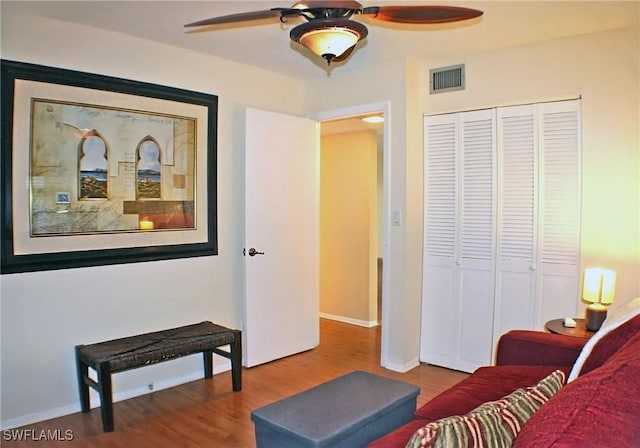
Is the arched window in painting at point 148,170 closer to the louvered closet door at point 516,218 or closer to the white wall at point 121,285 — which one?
the white wall at point 121,285

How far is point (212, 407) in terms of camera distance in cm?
315

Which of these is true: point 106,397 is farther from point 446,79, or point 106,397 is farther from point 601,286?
point 446,79

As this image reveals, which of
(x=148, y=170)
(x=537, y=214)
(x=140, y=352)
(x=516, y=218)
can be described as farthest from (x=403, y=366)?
(x=148, y=170)

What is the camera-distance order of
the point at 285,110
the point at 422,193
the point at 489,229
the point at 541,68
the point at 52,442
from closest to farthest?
1. the point at 52,442
2. the point at 541,68
3. the point at 489,229
4. the point at 422,193
5. the point at 285,110

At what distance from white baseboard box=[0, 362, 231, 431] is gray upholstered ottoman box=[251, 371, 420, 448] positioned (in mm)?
1917

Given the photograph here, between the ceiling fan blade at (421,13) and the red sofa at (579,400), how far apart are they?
1371 millimetres

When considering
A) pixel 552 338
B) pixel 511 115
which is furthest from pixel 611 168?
pixel 552 338

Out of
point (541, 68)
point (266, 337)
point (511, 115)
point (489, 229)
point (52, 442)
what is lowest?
point (52, 442)

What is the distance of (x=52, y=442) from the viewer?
8.75 feet

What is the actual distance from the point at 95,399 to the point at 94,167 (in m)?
1.49

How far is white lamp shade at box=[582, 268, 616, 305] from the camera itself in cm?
280

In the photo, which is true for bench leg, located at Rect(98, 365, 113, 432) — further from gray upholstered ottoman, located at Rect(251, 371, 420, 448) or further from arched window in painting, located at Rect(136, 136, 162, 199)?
gray upholstered ottoman, located at Rect(251, 371, 420, 448)

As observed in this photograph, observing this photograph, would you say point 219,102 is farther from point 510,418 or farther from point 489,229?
point 510,418

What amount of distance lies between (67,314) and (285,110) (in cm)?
240
